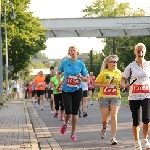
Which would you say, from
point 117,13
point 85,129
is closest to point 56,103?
point 85,129

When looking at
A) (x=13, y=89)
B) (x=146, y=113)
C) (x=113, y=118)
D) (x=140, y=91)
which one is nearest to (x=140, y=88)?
(x=140, y=91)

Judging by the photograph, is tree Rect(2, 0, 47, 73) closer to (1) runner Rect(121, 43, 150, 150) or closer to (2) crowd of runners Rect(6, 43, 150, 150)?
(2) crowd of runners Rect(6, 43, 150, 150)

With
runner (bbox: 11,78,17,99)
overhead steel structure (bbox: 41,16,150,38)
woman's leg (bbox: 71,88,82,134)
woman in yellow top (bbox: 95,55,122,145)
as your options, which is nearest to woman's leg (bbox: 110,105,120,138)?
woman in yellow top (bbox: 95,55,122,145)

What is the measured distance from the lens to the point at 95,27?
64188 mm

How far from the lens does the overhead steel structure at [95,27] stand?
6344 centimetres

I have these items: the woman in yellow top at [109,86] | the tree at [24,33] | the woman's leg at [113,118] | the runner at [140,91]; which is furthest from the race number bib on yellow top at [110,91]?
the tree at [24,33]

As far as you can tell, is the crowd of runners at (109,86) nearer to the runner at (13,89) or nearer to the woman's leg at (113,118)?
the woman's leg at (113,118)

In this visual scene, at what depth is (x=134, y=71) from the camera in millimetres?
10531

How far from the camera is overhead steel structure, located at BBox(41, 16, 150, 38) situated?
208 ft

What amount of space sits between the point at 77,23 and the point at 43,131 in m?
50.7

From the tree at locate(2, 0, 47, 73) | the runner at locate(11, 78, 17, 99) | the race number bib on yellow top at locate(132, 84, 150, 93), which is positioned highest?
the tree at locate(2, 0, 47, 73)

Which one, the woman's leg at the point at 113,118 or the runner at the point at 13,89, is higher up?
the woman's leg at the point at 113,118

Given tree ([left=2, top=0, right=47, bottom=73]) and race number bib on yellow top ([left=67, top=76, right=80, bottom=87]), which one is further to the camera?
tree ([left=2, top=0, right=47, bottom=73])

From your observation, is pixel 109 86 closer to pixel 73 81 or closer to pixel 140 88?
pixel 73 81
